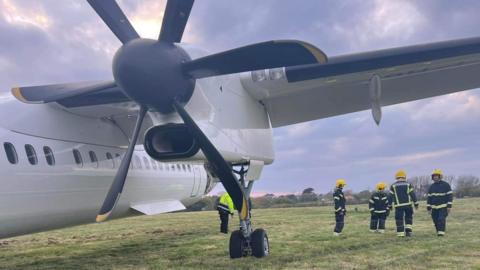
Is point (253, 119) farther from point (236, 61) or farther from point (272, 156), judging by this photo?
point (236, 61)

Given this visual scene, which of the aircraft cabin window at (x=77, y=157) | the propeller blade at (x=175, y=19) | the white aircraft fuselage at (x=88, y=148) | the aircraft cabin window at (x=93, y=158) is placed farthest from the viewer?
the aircraft cabin window at (x=93, y=158)

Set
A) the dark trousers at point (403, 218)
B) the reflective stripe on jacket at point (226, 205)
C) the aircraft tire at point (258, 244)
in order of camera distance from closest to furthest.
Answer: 1. the aircraft tire at point (258, 244)
2. the dark trousers at point (403, 218)
3. the reflective stripe on jacket at point (226, 205)

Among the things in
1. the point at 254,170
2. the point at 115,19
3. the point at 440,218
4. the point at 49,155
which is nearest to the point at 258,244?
the point at 254,170

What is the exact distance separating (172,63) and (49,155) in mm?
2808

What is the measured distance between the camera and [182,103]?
7645mm

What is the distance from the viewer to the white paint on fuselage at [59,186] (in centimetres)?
718

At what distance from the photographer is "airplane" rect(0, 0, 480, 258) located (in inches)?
282

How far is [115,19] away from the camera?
25.5ft

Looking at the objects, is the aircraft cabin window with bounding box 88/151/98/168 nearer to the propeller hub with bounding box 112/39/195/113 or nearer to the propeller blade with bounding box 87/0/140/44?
the propeller hub with bounding box 112/39/195/113

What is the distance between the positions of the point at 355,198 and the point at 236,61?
32543 millimetres

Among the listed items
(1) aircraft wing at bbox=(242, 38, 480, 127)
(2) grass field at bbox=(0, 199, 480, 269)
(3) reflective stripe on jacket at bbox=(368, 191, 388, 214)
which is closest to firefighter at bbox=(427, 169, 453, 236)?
(2) grass field at bbox=(0, 199, 480, 269)

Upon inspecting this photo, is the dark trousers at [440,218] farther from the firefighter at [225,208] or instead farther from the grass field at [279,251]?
the firefighter at [225,208]

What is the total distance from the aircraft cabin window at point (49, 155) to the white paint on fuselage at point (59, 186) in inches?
2.5

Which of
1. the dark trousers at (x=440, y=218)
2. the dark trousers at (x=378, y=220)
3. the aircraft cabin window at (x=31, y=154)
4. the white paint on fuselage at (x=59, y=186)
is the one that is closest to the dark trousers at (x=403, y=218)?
the dark trousers at (x=440, y=218)
